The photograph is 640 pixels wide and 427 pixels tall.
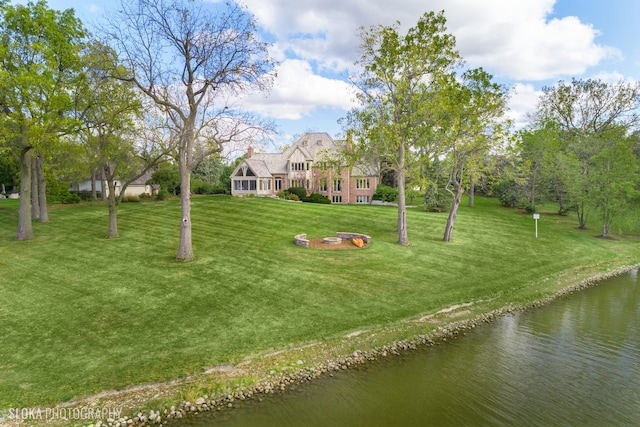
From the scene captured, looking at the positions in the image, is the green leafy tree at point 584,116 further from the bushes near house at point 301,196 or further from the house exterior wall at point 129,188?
the house exterior wall at point 129,188

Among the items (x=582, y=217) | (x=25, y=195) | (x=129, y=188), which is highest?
(x=129, y=188)

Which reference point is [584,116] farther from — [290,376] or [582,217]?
[290,376]

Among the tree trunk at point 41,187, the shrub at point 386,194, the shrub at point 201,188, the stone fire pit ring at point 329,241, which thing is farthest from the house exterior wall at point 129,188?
the stone fire pit ring at point 329,241

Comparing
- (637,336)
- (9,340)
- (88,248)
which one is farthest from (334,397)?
(88,248)

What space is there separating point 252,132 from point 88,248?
11.5 meters

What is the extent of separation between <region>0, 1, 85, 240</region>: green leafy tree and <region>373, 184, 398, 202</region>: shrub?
116 feet

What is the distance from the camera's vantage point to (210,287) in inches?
583

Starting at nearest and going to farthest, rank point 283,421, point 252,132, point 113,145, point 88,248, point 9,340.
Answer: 1. point 283,421
2. point 9,340
3. point 252,132
4. point 88,248
5. point 113,145

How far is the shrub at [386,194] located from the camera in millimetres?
46969

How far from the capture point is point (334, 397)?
865cm

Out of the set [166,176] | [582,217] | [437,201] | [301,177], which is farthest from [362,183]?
[166,176]

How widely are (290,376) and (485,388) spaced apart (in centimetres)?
499

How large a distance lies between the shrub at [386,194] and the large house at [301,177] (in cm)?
Answer: 140

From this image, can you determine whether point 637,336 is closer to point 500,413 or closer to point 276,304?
point 500,413
